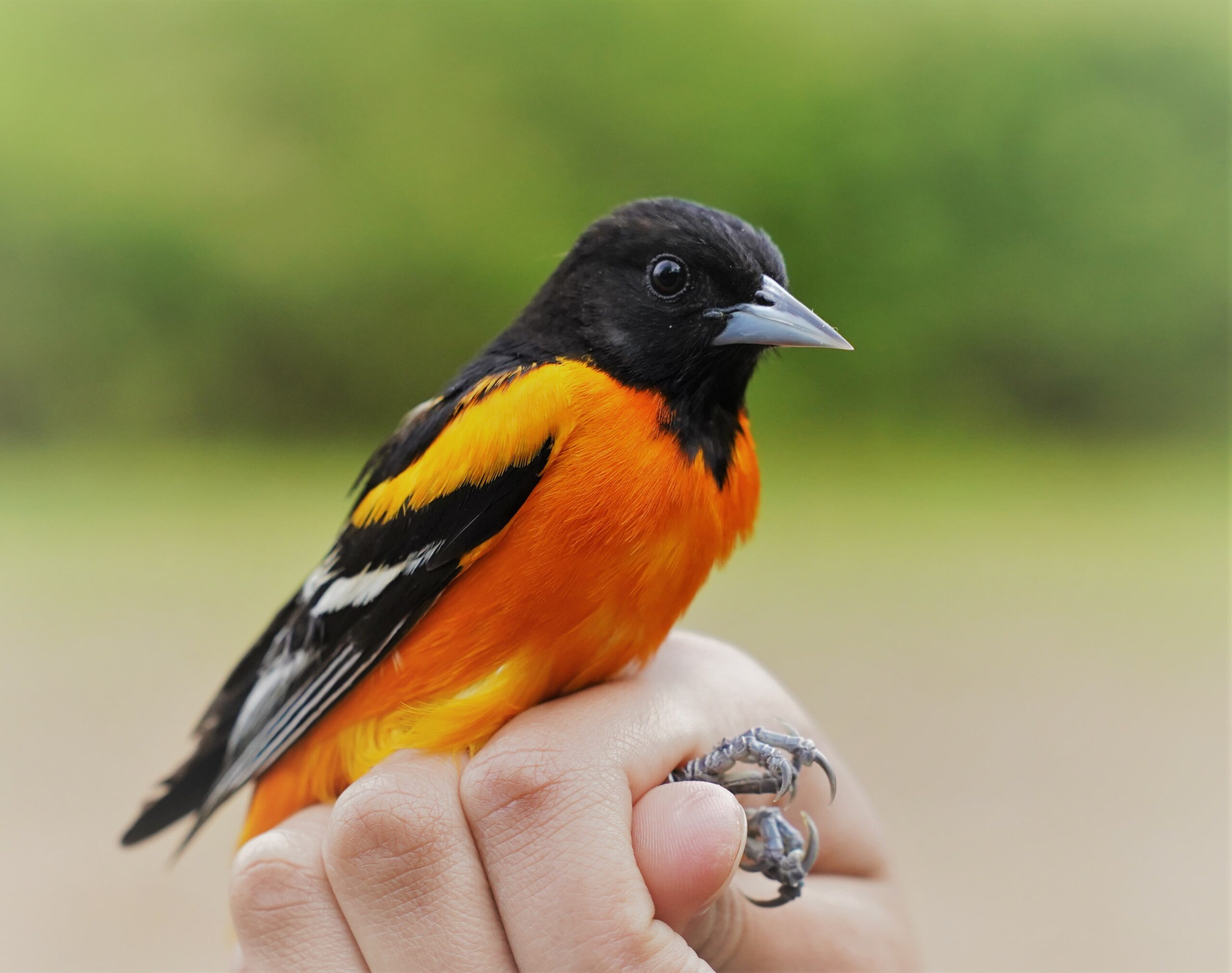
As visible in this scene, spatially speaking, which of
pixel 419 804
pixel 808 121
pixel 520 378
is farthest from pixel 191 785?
pixel 808 121

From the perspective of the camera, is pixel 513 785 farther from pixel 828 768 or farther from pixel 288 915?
pixel 828 768

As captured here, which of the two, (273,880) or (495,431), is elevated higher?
(495,431)

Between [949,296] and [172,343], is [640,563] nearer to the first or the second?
[949,296]

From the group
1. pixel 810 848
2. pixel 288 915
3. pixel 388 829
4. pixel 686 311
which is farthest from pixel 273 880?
pixel 686 311

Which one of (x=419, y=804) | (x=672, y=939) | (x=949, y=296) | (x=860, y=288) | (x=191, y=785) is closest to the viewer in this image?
(x=672, y=939)

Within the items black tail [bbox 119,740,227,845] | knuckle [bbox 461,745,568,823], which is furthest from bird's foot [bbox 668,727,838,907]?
black tail [bbox 119,740,227,845]
